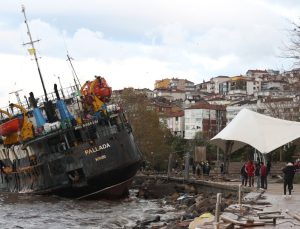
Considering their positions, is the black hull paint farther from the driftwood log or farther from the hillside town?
the hillside town

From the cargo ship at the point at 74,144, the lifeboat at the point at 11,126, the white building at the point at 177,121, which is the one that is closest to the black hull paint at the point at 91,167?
the cargo ship at the point at 74,144

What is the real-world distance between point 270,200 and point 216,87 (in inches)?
6158

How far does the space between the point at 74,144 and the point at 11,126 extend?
4317 mm

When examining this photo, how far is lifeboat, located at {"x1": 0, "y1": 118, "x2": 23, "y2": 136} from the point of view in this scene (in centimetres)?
3372

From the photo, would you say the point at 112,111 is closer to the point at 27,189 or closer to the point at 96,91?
the point at 96,91

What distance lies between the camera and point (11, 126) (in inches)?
1330

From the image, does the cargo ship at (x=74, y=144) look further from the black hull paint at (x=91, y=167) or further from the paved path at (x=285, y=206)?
the paved path at (x=285, y=206)

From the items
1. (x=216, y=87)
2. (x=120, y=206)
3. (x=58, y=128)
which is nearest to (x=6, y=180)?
(x=58, y=128)

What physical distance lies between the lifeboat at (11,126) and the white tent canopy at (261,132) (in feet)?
43.8

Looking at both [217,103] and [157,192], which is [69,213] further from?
[217,103]

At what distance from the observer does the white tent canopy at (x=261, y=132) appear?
25266mm

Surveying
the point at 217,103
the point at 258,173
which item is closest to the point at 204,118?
the point at 217,103

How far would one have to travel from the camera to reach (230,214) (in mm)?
15383

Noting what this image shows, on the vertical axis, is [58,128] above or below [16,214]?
above
